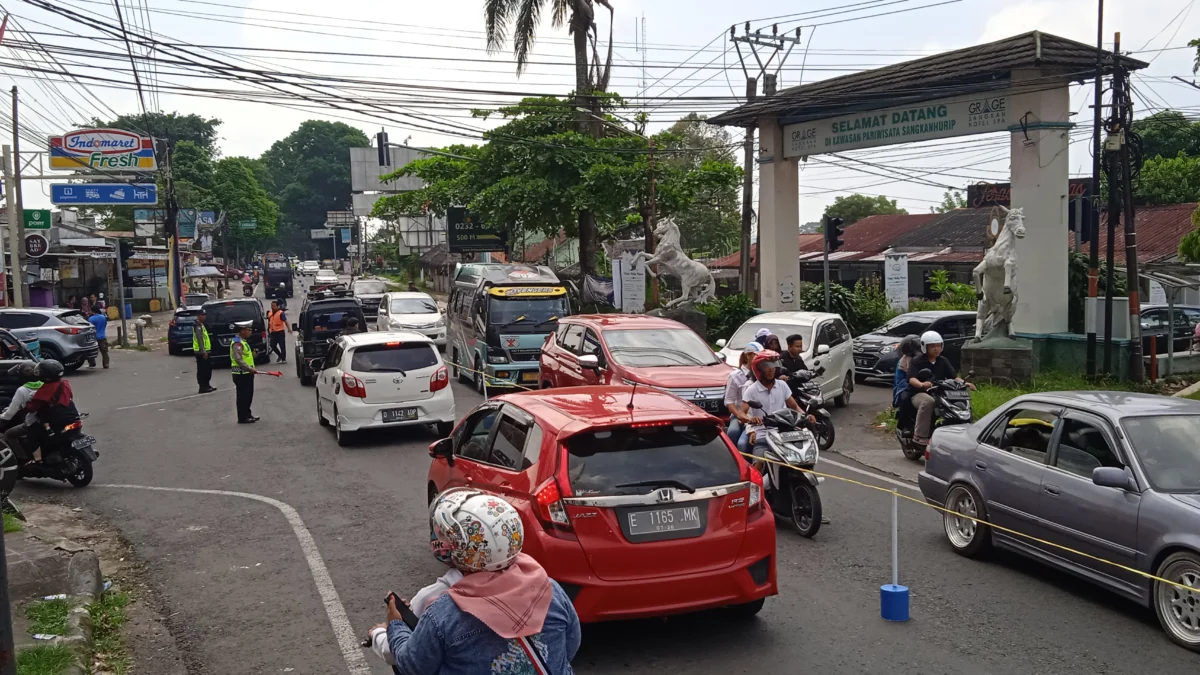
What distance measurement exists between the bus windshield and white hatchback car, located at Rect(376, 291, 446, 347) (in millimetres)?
8323

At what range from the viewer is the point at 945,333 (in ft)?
71.9

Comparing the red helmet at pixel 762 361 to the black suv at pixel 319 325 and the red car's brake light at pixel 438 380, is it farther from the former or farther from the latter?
the black suv at pixel 319 325

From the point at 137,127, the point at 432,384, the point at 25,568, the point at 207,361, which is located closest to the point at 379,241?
the point at 137,127

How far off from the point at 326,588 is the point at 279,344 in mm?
23210

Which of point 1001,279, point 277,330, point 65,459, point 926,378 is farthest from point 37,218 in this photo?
point 926,378

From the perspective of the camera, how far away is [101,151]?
125 feet

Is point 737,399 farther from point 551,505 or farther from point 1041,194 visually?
point 1041,194

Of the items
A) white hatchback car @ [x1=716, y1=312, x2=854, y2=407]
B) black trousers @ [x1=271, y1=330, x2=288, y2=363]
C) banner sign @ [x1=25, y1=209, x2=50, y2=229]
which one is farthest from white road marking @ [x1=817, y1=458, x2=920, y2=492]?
banner sign @ [x1=25, y1=209, x2=50, y2=229]

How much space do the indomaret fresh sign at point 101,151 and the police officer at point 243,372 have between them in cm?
2423

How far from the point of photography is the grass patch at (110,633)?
6727 millimetres

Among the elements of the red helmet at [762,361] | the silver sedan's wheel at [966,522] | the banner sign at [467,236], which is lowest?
the silver sedan's wheel at [966,522]

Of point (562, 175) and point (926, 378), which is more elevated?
point (562, 175)

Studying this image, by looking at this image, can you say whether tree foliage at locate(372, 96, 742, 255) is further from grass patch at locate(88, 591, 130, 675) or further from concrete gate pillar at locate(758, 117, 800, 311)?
grass patch at locate(88, 591, 130, 675)

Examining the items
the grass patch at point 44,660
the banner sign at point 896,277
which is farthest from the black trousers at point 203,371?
the banner sign at point 896,277
